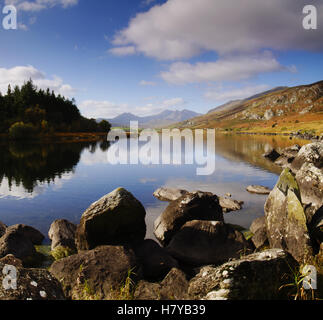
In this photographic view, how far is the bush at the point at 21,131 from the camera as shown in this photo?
112812 millimetres

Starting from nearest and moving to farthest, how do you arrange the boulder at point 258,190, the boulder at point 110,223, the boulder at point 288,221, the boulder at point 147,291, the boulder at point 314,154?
the boulder at point 147,291, the boulder at point 288,221, the boulder at point 110,223, the boulder at point 314,154, the boulder at point 258,190

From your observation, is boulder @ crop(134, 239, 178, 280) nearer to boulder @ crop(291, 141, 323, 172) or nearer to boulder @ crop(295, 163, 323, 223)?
boulder @ crop(295, 163, 323, 223)

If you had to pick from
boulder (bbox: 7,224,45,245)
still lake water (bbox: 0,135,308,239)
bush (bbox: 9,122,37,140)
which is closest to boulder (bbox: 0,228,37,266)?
boulder (bbox: 7,224,45,245)

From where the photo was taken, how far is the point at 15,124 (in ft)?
373

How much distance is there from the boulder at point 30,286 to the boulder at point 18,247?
9388mm

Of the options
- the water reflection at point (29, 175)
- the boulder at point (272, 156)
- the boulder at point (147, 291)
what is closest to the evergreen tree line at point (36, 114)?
the water reflection at point (29, 175)

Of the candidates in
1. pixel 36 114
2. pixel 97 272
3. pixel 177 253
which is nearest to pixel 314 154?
pixel 177 253

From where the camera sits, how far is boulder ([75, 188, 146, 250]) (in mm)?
14266

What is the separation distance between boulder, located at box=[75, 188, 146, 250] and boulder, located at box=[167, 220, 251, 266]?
2.54m

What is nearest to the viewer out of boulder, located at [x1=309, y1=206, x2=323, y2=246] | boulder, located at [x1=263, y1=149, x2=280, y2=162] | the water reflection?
boulder, located at [x1=309, y1=206, x2=323, y2=246]

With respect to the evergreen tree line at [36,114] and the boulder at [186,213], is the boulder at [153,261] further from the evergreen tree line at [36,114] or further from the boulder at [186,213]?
the evergreen tree line at [36,114]

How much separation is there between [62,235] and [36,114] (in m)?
134

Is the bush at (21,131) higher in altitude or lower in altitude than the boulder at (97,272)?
higher
